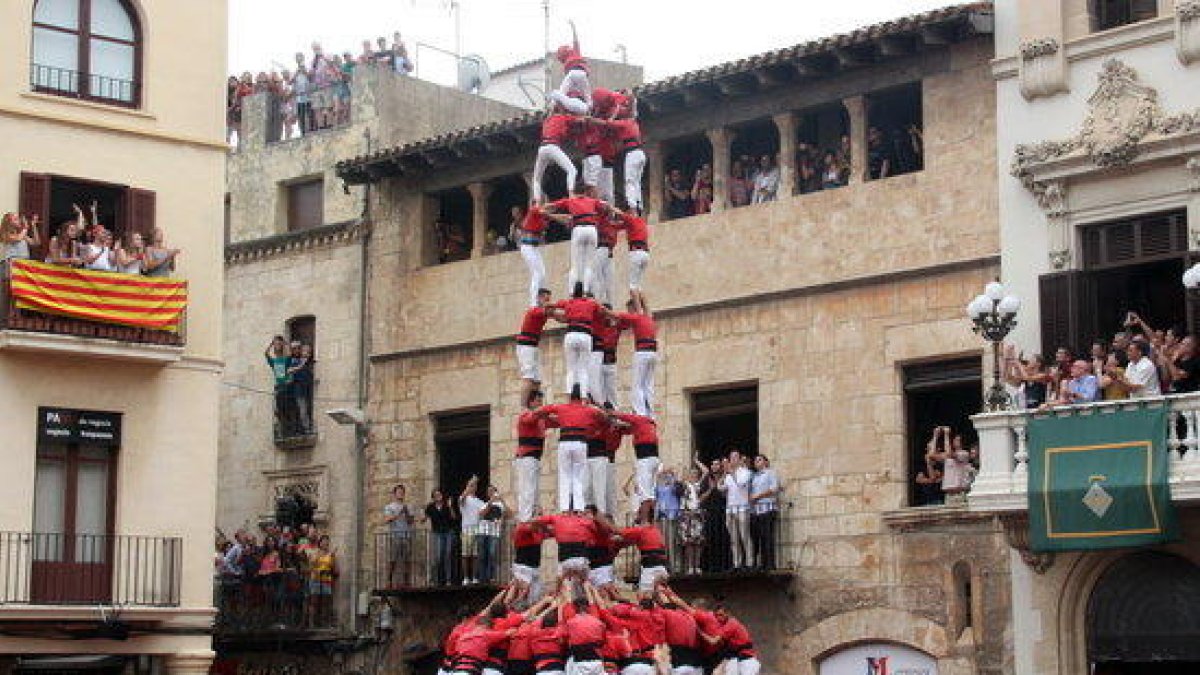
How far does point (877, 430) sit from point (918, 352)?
1243mm

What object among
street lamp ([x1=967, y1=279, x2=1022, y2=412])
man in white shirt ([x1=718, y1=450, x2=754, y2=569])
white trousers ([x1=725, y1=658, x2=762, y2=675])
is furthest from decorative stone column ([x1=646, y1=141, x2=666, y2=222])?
white trousers ([x1=725, y1=658, x2=762, y2=675])

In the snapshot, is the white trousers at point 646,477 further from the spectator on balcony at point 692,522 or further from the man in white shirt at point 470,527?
the man in white shirt at point 470,527

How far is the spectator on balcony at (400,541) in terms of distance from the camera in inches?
1516

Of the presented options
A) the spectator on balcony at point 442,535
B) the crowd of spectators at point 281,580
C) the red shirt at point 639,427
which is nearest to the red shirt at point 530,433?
the red shirt at point 639,427

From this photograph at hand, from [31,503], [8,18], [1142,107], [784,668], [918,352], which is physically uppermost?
[8,18]

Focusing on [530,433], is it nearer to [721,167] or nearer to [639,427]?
[639,427]

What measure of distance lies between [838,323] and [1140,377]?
617 cm

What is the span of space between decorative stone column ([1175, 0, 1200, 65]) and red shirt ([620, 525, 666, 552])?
10.2 metres

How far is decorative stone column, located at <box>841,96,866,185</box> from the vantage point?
33.9m

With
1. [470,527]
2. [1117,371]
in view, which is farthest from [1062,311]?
[470,527]

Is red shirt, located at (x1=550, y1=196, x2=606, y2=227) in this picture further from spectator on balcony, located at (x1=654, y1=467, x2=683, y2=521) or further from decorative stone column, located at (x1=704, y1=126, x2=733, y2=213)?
decorative stone column, located at (x1=704, y1=126, x2=733, y2=213)

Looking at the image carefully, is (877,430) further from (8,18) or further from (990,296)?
(8,18)

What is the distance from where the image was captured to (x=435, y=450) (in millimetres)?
39406

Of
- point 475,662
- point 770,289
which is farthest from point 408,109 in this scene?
point 475,662
